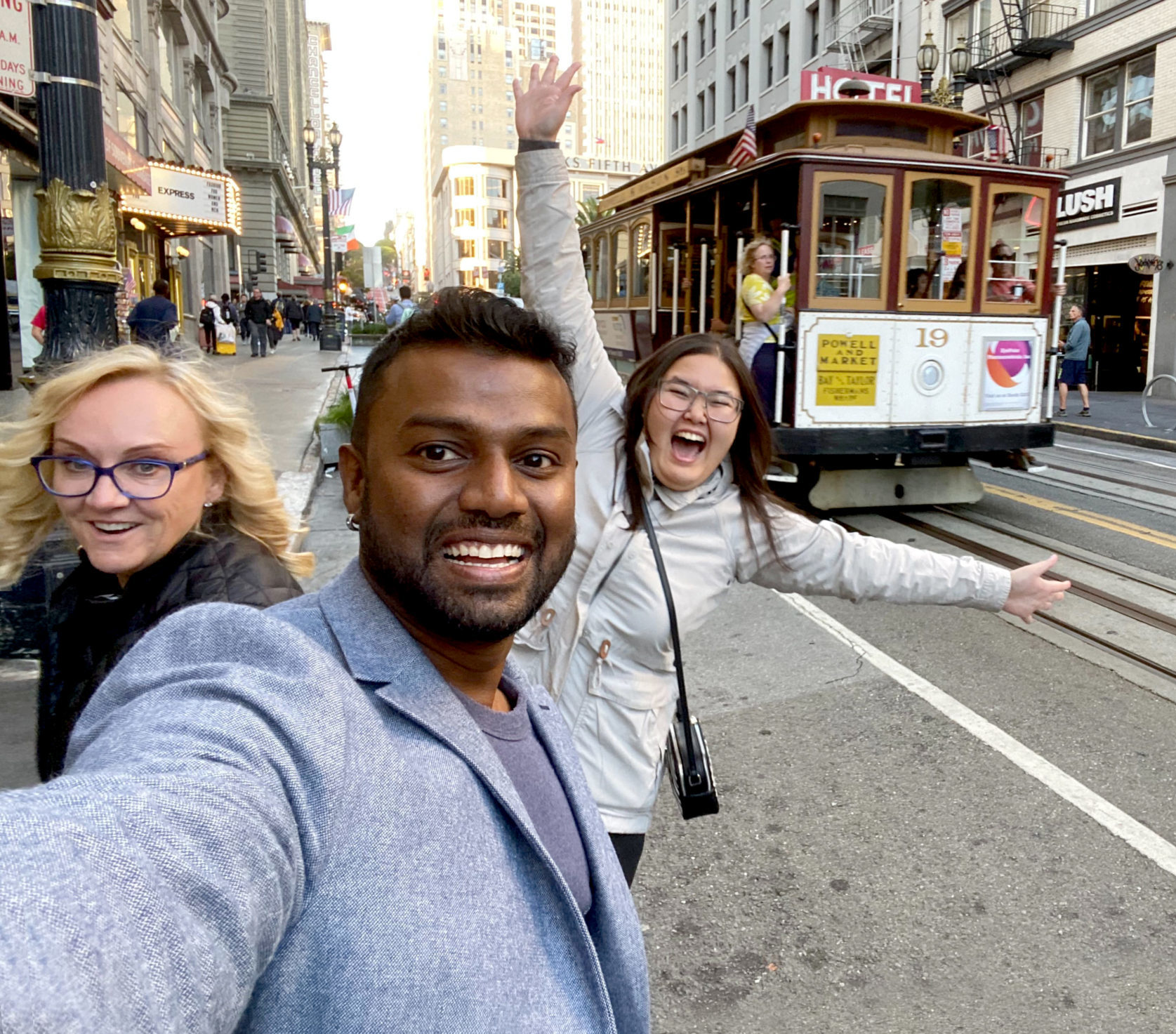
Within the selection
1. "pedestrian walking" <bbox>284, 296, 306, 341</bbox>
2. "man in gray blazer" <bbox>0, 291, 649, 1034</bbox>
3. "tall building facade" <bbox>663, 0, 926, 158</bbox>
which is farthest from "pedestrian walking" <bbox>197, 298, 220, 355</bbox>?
"man in gray blazer" <bbox>0, 291, 649, 1034</bbox>

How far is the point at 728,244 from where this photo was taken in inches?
414

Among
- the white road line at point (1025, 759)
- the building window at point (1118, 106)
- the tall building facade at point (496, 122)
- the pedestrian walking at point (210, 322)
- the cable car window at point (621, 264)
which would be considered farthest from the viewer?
the tall building facade at point (496, 122)

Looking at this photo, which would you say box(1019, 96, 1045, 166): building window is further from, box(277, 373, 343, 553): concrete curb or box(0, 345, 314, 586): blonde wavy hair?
box(0, 345, 314, 586): blonde wavy hair

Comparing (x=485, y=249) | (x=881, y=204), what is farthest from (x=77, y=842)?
(x=485, y=249)

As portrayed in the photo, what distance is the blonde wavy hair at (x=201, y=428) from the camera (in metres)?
2.06

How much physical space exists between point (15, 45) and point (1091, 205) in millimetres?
23874

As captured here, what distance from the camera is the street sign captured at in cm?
466

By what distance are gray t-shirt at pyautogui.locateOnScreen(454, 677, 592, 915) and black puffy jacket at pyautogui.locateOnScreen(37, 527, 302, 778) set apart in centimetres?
89

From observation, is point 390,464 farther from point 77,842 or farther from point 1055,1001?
point 1055,1001

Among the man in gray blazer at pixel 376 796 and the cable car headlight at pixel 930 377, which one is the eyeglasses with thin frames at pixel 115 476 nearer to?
the man in gray blazer at pixel 376 796

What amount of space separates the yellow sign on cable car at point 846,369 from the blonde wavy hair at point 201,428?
6820 mm

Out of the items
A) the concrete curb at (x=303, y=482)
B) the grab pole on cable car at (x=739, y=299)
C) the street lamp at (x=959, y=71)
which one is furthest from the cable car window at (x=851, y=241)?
the street lamp at (x=959, y=71)

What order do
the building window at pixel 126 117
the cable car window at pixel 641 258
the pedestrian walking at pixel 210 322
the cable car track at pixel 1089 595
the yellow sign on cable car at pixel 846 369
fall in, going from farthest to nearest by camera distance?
the pedestrian walking at pixel 210 322
the building window at pixel 126 117
the cable car window at pixel 641 258
the yellow sign on cable car at pixel 846 369
the cable car track at pixel 1089 595

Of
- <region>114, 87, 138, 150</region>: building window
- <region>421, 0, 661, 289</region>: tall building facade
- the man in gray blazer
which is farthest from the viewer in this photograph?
<region>421, 0, 661, 289</region>: tall building facade
